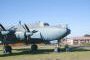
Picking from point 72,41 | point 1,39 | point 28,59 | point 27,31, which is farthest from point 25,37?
point 72,41

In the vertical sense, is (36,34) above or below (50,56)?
above

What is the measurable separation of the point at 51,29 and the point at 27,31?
116 inches

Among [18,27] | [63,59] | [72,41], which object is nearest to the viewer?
[63,59]

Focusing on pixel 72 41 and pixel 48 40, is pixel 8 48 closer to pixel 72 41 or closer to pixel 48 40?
pixel 48 40

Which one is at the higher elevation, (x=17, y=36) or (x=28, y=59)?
(x=17, y=36)

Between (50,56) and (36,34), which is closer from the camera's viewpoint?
(50,56)

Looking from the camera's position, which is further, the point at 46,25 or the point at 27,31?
the point at 46,25

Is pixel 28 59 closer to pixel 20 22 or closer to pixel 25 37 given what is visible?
pixel 25 37

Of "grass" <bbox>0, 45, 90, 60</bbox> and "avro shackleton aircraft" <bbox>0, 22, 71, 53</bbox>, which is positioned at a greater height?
"avro shackleton aircraft" <bbox>0, 22, 71, 53</bbox>

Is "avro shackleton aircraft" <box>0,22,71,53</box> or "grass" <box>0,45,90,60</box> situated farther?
"avro shackleton aircraft" <box>0,22,71,53</box>

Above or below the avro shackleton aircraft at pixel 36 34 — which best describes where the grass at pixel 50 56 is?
below

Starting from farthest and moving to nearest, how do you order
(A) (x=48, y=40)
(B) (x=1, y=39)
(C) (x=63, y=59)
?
(A) (x=48, y=40) → (B) (x=1, y=39) → (C) (x=63, y=59)

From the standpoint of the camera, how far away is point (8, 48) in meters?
28.4

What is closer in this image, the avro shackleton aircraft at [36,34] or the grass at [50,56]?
the grass at [50,56]
